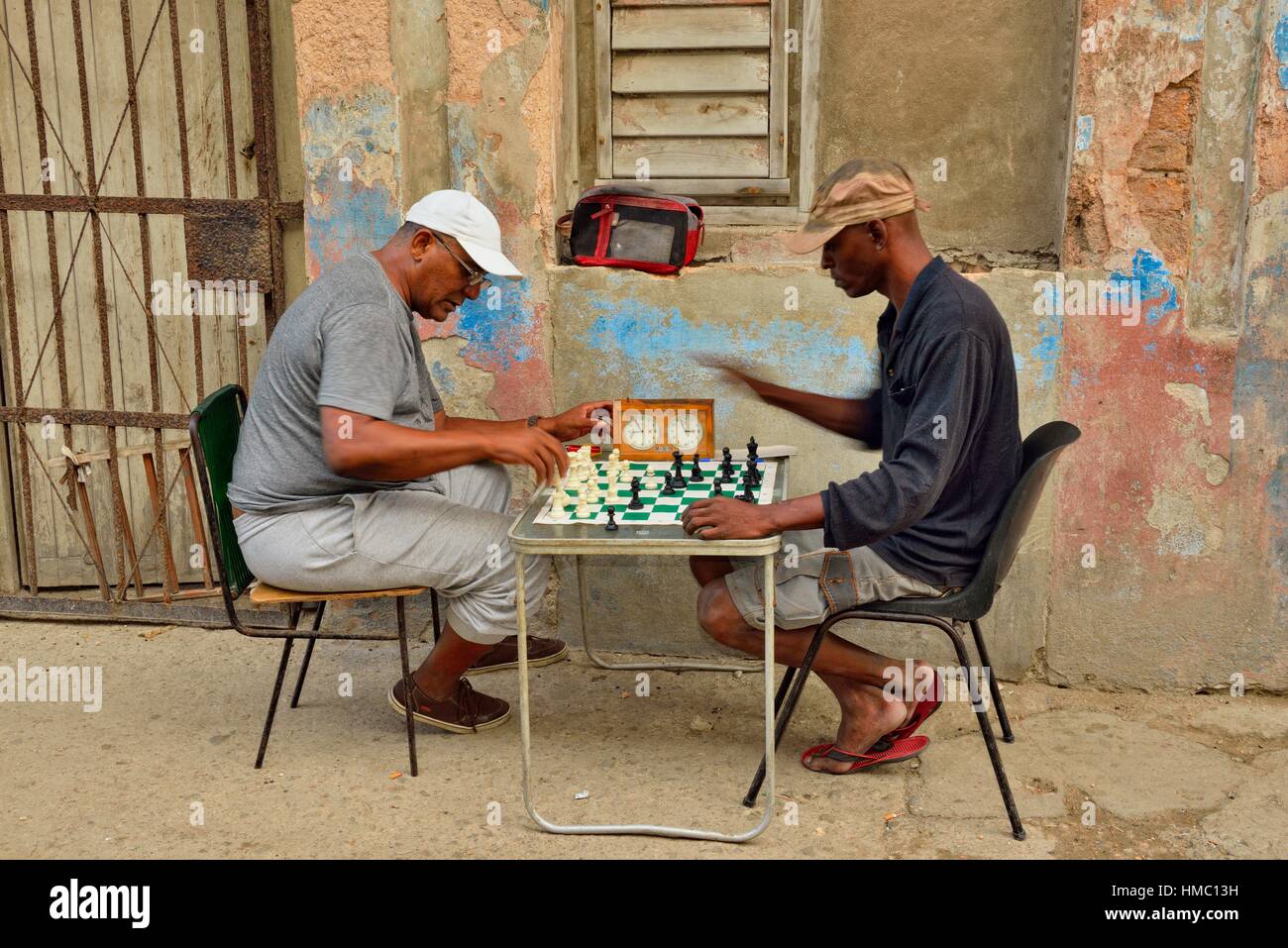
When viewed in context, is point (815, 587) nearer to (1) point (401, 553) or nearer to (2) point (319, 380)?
(1) point (401, 553)

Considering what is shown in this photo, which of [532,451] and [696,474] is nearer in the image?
[532,451]

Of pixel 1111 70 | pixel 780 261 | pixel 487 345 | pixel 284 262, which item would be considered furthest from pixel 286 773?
pixel 1111 70

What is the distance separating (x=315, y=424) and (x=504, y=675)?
4.34 ft

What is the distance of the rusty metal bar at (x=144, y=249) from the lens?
15.3 ft

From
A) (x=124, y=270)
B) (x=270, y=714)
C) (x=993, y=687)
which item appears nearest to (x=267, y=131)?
(x=124, y=270)

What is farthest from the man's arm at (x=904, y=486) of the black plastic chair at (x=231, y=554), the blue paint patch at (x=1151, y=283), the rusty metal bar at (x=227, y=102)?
the rusty metal bar at (x=227, y=102)

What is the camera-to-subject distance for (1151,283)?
418 centimetres

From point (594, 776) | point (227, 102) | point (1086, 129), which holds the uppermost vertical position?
point (227, 102)

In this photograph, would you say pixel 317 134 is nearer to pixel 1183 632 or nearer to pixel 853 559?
pixel 853 559

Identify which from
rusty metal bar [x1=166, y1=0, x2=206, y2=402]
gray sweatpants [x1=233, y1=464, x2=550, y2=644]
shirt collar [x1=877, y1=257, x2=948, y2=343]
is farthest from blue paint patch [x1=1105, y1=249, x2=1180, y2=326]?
rusty metal bar [x1=166, y1=0, x2=206, y2=402]

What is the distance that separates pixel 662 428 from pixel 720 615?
26.7 inches

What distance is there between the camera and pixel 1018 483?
10.5ft

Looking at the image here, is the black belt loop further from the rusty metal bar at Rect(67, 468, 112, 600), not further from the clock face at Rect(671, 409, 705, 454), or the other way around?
the rusty metal bar at Rect(67, 468, 112, 600)

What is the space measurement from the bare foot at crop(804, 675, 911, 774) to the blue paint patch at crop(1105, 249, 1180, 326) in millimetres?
1558
